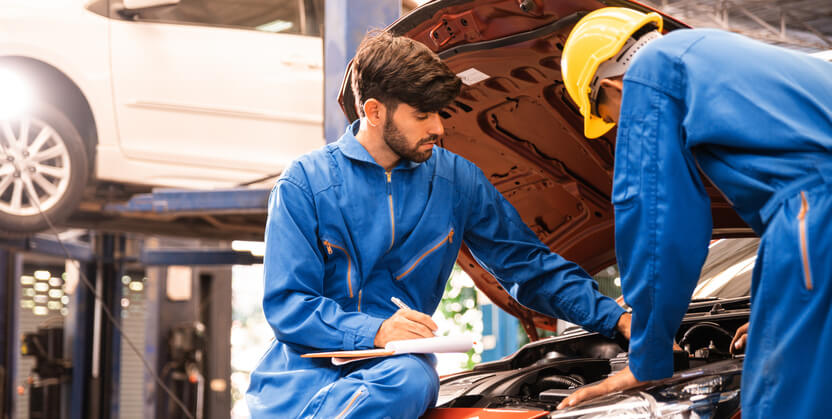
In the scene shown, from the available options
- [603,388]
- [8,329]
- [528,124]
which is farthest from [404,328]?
[8,329]

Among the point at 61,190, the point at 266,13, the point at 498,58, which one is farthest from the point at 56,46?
the point at 498,58

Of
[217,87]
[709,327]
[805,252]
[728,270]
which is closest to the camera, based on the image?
[805,252]

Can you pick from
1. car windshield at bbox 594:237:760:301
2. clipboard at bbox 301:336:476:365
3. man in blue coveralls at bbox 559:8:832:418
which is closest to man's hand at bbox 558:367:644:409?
man in blue coveralls at bbox 559:8:832:418

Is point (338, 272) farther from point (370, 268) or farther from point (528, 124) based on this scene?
point (528, 124)

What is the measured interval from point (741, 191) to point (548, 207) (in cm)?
147

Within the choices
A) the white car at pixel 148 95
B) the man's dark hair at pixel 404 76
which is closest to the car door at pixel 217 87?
the white car at pixel 148 95

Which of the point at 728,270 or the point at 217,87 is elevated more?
the point at 217,87

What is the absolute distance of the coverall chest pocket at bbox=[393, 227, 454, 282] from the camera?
6.76ft

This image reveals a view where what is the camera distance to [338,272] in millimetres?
1991

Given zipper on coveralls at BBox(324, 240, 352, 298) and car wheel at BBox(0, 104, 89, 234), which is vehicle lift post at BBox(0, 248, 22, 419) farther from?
zipper on coveralls at BBox(324, 240, 352, 298)

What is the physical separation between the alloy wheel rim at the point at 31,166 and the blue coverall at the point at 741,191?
4.33 metres

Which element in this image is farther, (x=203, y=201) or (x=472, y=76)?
(x=203, y=201)

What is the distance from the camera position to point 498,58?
241 cm

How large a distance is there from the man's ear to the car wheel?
138 inches
